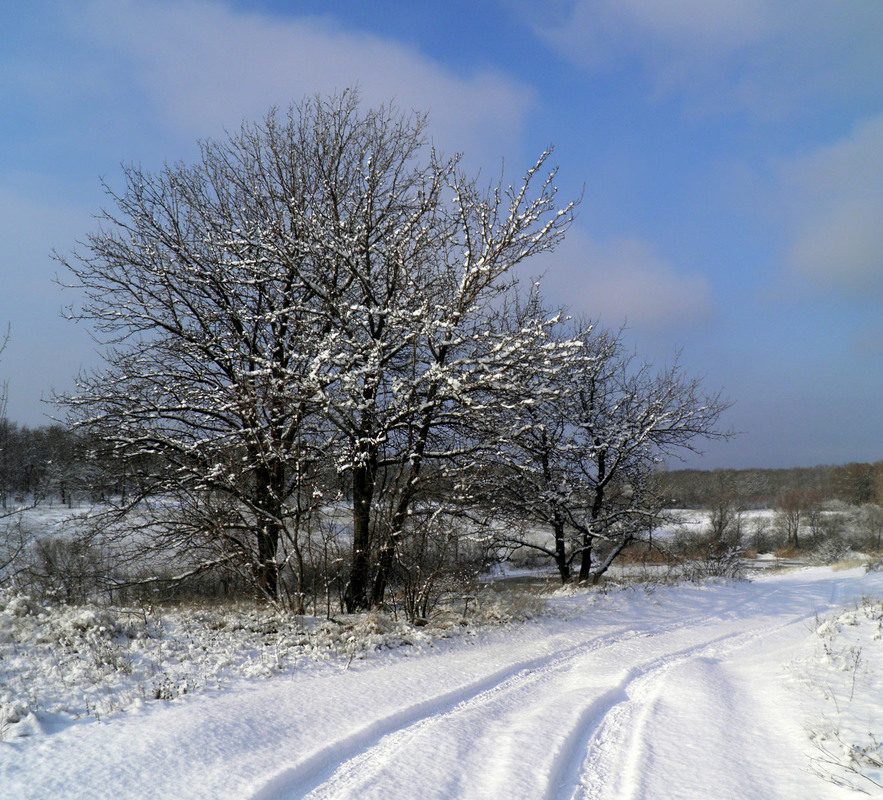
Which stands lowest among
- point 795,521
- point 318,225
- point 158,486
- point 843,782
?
point 795,521

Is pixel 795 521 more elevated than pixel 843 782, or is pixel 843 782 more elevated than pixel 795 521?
pixel 843 782

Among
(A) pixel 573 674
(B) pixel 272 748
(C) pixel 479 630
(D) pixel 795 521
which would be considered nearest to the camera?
(B) pixel 272 748

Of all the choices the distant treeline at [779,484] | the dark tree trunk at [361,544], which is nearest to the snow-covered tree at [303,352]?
the dark tree trunk at [361,544]

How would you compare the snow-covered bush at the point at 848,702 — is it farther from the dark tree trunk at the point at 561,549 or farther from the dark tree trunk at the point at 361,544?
the dark tree trunk at the point at 561,549

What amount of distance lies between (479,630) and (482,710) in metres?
3.60

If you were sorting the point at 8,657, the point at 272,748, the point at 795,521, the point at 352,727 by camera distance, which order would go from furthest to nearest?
the point at 795,521 < the point at 8,657 < the point at 352,727 < the point at 272,748

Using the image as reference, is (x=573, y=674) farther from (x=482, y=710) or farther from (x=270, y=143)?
(x=270, y=143)

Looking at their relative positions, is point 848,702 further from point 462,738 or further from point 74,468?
point 74,468

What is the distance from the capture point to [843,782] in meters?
3.82

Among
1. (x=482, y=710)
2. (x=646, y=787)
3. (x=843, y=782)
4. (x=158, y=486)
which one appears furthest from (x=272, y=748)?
(x=158, y=486)

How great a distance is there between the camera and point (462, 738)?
4590 millimetres

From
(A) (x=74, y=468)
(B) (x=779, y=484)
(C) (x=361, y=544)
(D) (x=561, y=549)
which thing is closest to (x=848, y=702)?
(C) (x=361, y=544)

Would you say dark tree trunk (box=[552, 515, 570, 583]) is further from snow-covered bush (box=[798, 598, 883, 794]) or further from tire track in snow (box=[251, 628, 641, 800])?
tire track in snow (box=[251, 628, 641, 800])

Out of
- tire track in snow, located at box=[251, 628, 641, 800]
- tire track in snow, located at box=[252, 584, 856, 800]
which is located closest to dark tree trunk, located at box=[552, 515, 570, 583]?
tire track in snow, located at box=[252, 584, 856, 800]
